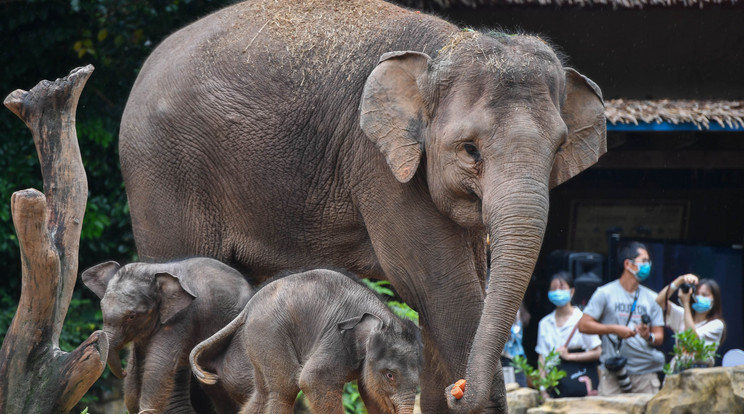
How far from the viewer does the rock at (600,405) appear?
28.0 feet

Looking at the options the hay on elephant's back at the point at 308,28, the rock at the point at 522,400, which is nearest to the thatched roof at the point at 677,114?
the rock at the point at 522,400

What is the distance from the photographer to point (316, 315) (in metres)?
5.20

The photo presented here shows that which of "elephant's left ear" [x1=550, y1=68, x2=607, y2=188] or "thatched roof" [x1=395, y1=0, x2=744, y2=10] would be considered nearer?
"elephant's left ear" [x1=550, y1=68, x2=607, y2=188]

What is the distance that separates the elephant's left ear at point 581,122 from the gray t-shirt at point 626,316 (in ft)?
12.9

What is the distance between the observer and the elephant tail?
539cm

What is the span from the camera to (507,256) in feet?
16.3

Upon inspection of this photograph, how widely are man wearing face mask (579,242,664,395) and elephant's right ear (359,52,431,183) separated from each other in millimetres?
4395

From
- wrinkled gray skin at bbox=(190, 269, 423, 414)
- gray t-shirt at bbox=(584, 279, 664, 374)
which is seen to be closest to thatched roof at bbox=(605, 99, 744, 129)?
gray t-shirt at bbox=(584, 279, 664, 374)

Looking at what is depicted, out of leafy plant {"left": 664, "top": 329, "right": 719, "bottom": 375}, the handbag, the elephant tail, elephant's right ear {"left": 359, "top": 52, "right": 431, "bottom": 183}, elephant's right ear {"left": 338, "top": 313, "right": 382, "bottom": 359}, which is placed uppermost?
elephant's right ear {"left": 359, "top": 52, "right": 431, "bottom": 183}

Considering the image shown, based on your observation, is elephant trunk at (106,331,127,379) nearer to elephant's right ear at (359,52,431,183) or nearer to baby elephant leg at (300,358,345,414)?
baby elephant leg at (300,358,345,414)

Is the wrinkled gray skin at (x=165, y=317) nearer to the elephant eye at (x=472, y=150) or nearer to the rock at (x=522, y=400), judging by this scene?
the elephant eye at (x=472, y=150)

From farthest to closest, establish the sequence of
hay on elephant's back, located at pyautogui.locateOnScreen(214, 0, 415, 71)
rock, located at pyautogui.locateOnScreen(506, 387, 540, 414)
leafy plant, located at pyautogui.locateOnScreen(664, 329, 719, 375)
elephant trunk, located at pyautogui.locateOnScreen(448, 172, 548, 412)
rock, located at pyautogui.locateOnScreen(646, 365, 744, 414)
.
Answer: leafy plant, located at pyautogui.locateOnScreen(664, 329, 719, 375), rock, located at pyautogui.locateOnScreen(506, 387, 540, 414), rock, located at pyautogui.locateOnScreen(646, 365, 744, 414), hay on elephant's back, located at pyautogui.locateOnScreen(214, 0, 415, 71), elephant trunk, located at pyautogui.locateOnScreen(448, 172, 548, 412)

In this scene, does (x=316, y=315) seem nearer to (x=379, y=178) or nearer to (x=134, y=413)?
(x=379, y=178)

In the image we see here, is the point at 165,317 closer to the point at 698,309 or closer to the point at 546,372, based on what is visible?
the point at 546,372
